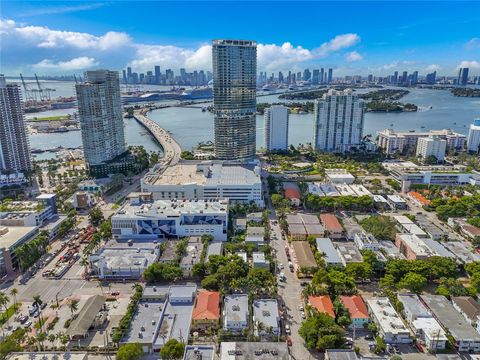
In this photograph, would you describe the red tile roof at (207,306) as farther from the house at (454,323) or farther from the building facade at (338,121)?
the building facade at (338,121)

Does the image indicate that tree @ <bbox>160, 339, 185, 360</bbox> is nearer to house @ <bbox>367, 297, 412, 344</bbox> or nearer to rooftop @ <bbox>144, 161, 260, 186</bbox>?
house @ <bbox>367, 297, 412, 344</bbox>

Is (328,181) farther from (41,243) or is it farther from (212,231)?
(41,243)

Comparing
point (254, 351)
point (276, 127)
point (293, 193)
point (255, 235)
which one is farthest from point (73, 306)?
point (276, 127)

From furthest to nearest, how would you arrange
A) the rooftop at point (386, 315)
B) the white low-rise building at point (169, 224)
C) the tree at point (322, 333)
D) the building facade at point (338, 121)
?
1. the building facade at point (338, 121)
2. the white low-rise building at point (169, 224)
3. the rooftop at point (386, 315)
4. the tree at point (322, 333)

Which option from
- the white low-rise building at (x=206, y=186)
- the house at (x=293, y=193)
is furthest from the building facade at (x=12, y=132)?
the house at (x=293, y=193)

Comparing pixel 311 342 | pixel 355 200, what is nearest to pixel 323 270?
pixel 311 342

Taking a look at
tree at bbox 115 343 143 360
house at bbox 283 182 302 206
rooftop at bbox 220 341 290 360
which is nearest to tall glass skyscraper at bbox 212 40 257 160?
house at bbox 283 182 302 206
